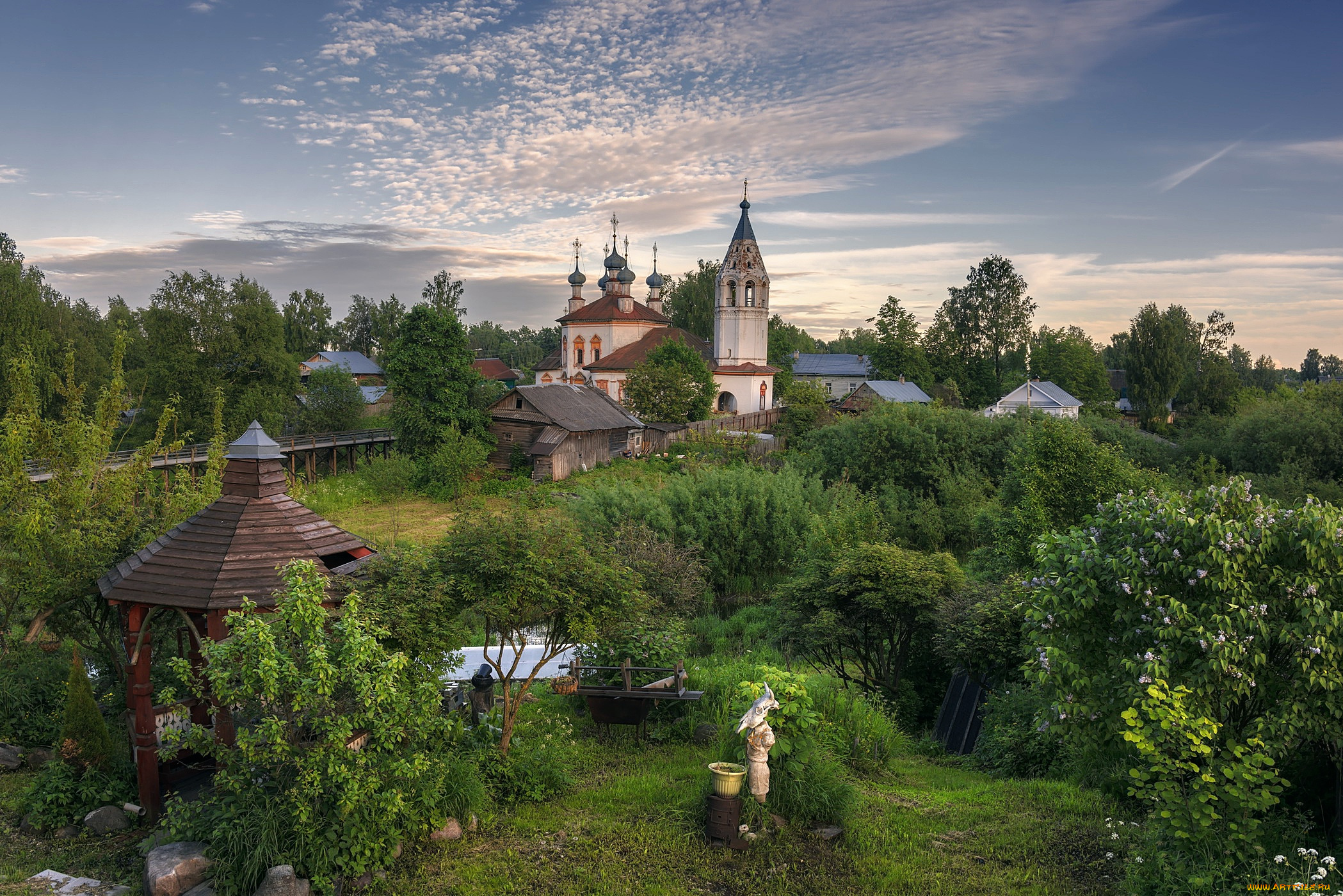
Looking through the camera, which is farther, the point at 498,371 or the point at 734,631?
the point at 498,371

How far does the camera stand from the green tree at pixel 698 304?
7300 cm

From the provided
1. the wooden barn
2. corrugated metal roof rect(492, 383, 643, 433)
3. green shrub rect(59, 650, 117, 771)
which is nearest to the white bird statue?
green shrub rect(59, 650, 117, 771)

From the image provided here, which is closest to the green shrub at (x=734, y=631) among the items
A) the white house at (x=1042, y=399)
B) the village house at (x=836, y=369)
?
the white house at (x=1042, y=399)

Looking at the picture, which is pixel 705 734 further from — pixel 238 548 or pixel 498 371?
pixel 498 371

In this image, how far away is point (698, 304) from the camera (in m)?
73.2

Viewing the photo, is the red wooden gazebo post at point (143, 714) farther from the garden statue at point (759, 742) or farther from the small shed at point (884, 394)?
the small shed at point (884, 394)

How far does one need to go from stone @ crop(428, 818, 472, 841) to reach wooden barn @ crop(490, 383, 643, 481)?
27.1m

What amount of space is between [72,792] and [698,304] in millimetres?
67760

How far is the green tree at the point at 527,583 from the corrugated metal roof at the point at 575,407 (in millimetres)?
26306

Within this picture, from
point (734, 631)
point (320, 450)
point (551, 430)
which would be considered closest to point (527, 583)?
point (734, 631)

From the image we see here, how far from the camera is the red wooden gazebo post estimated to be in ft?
26.4

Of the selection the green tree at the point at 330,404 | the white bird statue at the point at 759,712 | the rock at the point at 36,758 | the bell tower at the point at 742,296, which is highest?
the bell tower at the point at 742,296

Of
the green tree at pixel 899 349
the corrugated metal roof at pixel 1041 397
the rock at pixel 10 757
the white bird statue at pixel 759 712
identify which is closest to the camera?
the white bird statue at pixel 759 712

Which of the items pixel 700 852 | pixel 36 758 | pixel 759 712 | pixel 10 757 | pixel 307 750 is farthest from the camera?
pixel 36 758
